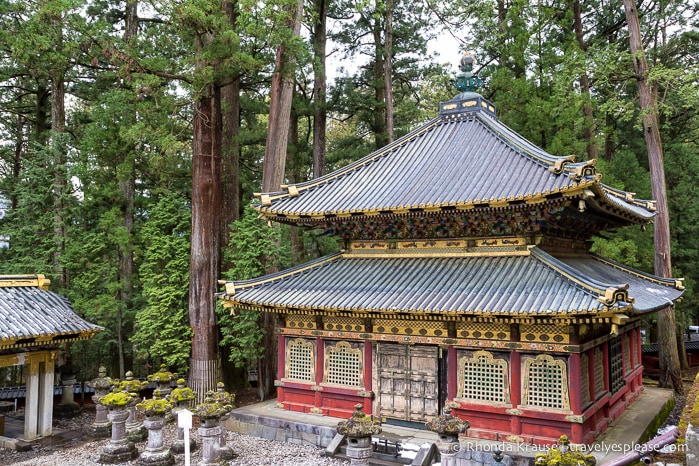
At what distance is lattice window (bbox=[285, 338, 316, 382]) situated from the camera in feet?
42.2

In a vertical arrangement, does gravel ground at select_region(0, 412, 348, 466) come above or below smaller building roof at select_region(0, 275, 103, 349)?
below

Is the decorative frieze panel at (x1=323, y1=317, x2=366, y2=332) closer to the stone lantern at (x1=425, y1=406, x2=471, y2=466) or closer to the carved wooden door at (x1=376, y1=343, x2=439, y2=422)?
the carved wooden door at (x1=376, y1=343, x2=439, y2=422)

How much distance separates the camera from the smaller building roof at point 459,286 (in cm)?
924

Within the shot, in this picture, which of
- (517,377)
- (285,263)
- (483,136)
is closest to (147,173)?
(285,263)

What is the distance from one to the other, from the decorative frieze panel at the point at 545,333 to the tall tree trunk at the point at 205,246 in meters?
9.47

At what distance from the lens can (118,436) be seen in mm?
11195

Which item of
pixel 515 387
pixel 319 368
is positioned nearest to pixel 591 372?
pixel 515 387

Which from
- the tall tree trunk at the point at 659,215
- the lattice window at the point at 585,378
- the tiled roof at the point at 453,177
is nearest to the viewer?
the lattice window at the point at 585,378

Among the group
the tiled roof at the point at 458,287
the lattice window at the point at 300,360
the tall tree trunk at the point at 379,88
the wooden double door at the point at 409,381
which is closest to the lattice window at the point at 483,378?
the wooden double door at the point at 409,381

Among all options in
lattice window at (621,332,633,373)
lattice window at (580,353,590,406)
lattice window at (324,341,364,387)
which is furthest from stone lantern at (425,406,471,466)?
lattice window at (621,332,633,373)

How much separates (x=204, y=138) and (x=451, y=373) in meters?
10.5

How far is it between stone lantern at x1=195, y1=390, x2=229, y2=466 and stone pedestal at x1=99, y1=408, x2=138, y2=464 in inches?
83.9

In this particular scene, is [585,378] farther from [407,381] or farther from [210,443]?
[210,443]

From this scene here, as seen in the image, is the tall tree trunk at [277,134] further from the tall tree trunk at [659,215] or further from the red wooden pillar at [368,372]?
the tall tree trunk at [659,215]
